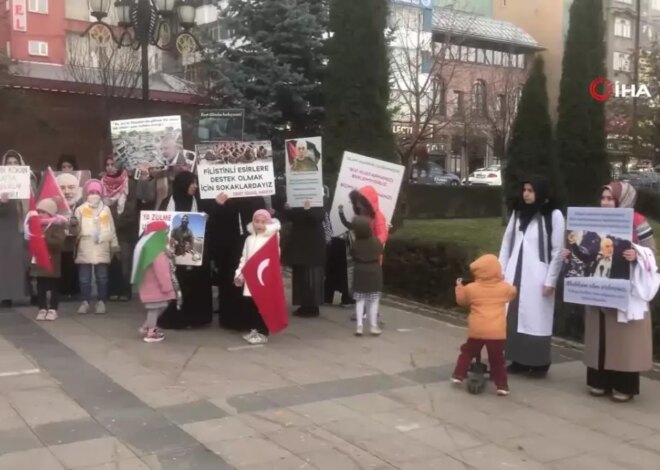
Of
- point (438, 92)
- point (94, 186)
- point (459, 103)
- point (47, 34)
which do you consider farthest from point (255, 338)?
point (47, 34)

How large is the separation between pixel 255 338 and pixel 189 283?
3.59ft

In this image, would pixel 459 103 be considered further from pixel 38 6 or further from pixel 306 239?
pixel 306 239

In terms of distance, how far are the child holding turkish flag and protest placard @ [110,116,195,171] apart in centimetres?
206

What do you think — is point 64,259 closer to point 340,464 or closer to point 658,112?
point 340,464

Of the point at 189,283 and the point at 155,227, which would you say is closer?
the point at 155,227

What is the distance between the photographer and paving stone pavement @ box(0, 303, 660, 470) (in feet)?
16.7

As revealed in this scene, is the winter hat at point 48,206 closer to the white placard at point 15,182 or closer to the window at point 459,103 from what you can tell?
the white placard at point 15,182

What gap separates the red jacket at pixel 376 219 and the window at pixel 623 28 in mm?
58089

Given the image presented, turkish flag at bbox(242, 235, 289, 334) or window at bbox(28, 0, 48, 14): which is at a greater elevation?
window at bbox(28, 0, 48, 14)

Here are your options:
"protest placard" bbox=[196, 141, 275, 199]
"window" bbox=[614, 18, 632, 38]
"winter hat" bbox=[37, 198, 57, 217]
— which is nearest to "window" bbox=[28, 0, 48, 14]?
"winter hat" bbox=[37, 198, 57, 217]

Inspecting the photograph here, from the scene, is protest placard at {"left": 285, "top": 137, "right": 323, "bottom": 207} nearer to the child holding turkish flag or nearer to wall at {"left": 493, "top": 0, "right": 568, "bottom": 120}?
the child holding turkish flag

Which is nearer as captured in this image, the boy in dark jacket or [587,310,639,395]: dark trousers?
[587,310,639,395]: dark trousers

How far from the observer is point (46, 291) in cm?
910

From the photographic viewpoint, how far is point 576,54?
14312 millimetres
